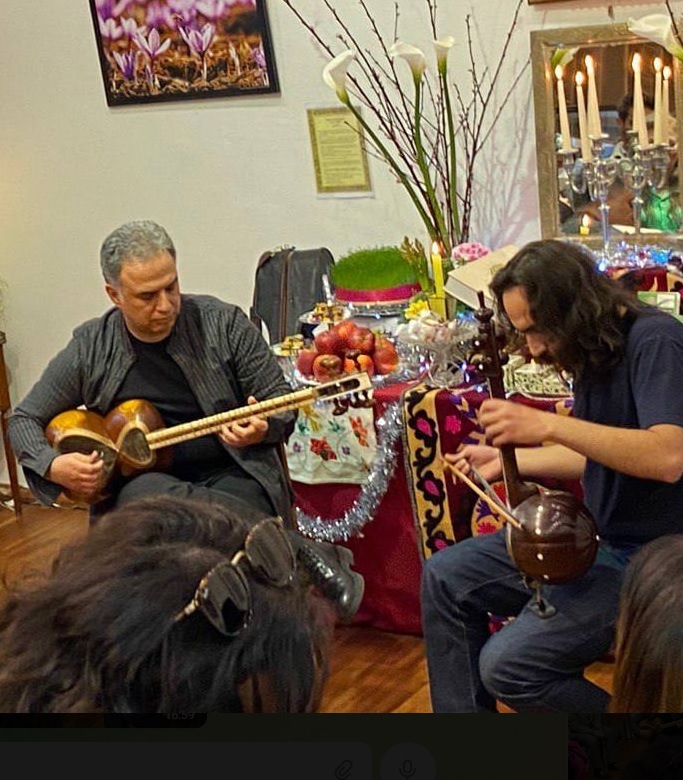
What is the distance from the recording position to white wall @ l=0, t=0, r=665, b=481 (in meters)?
3.36

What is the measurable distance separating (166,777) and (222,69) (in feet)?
10.6

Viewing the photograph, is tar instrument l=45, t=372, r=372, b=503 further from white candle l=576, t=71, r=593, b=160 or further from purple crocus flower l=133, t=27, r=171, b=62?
purple crocus flower l=133, t=27, r=171, b=62

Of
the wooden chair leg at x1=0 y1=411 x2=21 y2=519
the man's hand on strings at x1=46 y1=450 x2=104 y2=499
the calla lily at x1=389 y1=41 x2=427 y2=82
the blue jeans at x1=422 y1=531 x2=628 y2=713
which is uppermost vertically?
the calla lily at x1=389 y1=41 x2=427 y2=82

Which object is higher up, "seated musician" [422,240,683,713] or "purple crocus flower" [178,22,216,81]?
"purple crocus flower" [178,22,216,81]

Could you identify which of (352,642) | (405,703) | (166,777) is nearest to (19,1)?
(352,642)

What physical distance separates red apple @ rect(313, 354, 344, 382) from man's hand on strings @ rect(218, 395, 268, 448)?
0.38 meters

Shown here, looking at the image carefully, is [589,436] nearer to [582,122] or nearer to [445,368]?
[445,368]

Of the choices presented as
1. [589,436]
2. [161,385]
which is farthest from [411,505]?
[589,436]

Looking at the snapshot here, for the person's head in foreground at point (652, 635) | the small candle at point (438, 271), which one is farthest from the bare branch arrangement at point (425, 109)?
the person's head in foreground at point (652, 635)

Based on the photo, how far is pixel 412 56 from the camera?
3.10m

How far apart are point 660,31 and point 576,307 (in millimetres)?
972

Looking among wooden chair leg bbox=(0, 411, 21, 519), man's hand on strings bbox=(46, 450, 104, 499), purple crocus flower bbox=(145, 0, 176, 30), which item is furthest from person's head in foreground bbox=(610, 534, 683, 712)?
wooden chair leg bbox=(0, 411, 21, 519)

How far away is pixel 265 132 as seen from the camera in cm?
373

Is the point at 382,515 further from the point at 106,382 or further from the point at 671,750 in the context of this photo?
the point at 671,750
